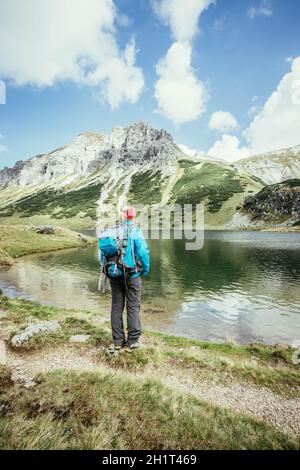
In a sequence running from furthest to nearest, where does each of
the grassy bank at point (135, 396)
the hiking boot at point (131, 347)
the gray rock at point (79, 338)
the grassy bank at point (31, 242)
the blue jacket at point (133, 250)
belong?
the grassy bank at point (31, 242) → the gray rock at point (79, 338) → the hiking boot at point (131, 347) → the blue jacket at point (133, 250) → the grassy bank at point (135, 396)

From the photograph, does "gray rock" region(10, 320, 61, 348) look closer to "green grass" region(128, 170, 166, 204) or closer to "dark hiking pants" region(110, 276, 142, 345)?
"dark hiking pants" region(110, 276, 142, 345)

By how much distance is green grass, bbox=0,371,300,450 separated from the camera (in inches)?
158

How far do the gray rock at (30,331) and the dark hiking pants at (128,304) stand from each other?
11.7ft

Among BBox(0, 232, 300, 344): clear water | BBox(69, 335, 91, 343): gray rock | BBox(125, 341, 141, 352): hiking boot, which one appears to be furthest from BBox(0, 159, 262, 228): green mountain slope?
BBox(125, 341, 141, 352): hiking boot

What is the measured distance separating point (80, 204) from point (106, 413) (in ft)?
619

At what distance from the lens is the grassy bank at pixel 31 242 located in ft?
157

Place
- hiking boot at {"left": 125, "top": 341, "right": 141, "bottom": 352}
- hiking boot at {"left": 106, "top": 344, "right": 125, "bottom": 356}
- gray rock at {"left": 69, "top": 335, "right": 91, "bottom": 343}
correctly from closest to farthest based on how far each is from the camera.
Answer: hiking boot at {"left": 106, "top": 344, "right": 125, "bottom": 356}, hiking boot at {"left": 125, "top": 341, "right": 141, "bottom": 352}, gray rock at {"left": 69, "top": 335, "right": 91, "bottom": 343}

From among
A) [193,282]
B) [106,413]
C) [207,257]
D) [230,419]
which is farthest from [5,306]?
[207,257]

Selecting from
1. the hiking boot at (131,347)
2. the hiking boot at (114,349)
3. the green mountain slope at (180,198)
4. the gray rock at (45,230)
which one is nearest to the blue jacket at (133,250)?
the hiking boot at (131,347)

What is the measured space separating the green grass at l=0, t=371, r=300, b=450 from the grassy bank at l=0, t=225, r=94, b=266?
126 feet

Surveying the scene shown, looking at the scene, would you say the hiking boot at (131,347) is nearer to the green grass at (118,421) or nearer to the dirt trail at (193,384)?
the dirt trail at (193,384)
